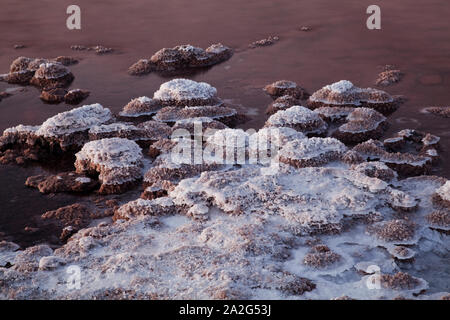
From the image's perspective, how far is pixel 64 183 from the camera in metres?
11.2

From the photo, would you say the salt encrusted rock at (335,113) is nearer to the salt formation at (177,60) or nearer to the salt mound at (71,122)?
the salt mound at (71,122)

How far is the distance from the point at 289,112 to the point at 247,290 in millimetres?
6379

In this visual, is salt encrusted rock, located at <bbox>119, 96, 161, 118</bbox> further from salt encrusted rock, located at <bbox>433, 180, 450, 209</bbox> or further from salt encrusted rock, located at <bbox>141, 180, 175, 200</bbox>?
salt encrusted rock, located at <bbox>433, 180, 450, 209</bbox>

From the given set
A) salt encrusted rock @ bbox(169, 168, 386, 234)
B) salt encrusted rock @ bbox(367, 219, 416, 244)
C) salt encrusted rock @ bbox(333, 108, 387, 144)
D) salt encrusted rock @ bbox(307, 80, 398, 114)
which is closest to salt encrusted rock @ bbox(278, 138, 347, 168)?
salt encrusted rock @ bbox(169, 168, 386, 234)

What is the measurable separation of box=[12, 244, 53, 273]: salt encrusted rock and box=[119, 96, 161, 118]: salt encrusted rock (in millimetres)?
5888

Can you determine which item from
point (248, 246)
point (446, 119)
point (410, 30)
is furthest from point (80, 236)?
point (410, 30)

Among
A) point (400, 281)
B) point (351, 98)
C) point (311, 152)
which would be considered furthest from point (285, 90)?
point (400, 281)

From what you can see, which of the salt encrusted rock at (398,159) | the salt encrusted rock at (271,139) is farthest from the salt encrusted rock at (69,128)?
the salt encrusted rock at (398,159)

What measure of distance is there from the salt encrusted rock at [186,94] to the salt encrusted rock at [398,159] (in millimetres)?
4633

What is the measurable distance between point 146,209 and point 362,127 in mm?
5788
